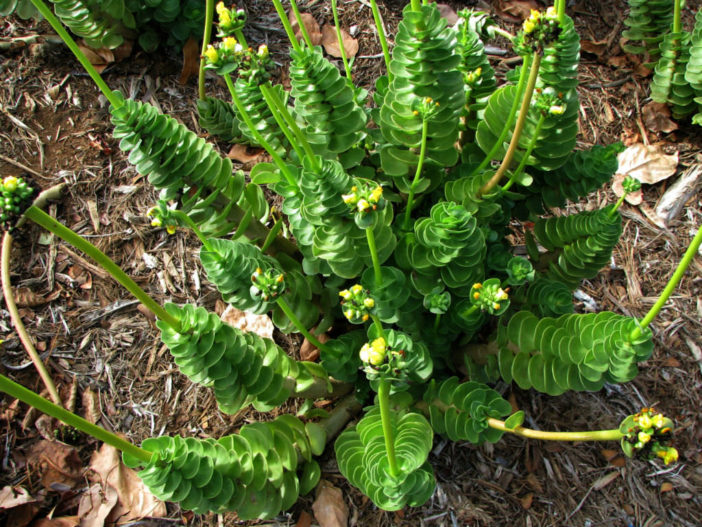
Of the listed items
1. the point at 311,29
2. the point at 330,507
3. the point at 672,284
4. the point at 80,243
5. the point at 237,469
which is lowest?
the point at 330,507

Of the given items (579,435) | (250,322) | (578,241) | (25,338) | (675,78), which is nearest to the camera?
(579,435)

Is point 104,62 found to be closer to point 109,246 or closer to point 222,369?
point 109,246

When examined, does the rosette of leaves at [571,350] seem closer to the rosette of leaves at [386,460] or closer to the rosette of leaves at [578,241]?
the rosette of leaves at [578,241]

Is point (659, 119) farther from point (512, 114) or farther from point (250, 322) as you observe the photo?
point (250, 322)

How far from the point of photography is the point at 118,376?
278 centimetres

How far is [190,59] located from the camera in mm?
3393

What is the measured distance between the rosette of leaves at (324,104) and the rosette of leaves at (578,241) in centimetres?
90

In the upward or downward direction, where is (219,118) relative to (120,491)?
upward

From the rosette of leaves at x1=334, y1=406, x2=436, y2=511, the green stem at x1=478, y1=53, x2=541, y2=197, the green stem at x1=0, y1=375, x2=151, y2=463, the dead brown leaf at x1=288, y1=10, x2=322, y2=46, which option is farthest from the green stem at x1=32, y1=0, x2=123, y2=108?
the dead brown leaf at x1=288, y1=10, x2=322, y2=46

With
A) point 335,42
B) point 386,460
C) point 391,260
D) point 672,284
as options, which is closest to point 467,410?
point 386,460

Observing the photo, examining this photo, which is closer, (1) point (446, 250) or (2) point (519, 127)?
(2) point (519, 127)

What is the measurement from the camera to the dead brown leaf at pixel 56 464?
8.34 feet

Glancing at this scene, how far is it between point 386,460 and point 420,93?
4.18ft

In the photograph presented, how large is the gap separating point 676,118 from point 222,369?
3.06m
